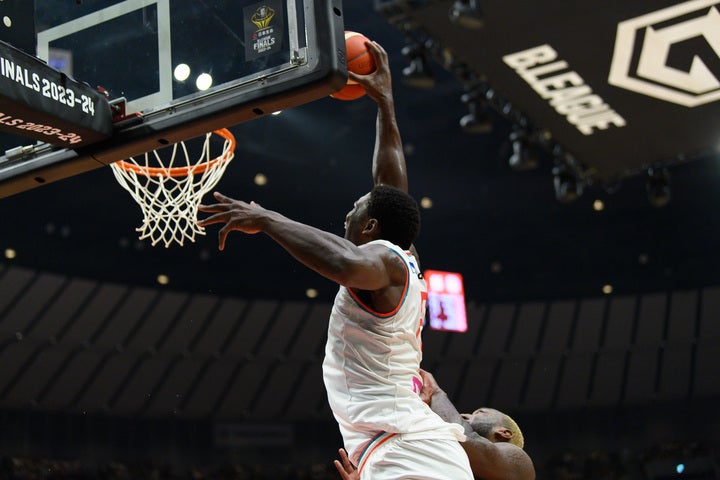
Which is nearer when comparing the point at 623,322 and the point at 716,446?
the point at 716,446

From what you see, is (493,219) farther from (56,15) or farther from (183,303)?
(56,15)

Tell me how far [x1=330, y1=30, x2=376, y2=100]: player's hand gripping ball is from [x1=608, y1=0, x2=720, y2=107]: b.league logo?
3.64m

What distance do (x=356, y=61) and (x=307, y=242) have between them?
4.63 feet

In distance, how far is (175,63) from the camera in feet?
11.6

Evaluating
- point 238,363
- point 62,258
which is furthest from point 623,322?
point 62,258

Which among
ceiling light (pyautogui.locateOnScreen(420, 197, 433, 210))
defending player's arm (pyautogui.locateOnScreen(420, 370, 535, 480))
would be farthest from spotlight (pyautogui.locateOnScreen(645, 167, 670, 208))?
defending player's arm (pyautogui.locateOnScreen(420, 370, 535, 480))

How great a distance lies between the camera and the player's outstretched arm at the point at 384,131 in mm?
3855

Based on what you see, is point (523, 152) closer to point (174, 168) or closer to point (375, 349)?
point (174, 168)

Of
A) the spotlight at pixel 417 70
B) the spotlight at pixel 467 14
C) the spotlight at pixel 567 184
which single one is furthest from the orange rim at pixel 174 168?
the spotlight at pixel 567 184

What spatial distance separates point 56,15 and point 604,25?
4562mm

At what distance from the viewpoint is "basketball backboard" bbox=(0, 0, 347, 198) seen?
10.6ft

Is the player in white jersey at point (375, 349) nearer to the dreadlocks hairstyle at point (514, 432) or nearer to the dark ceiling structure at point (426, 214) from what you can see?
the dreadlocks hairstyle at point (514, 432)

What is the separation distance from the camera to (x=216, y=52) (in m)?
3.43

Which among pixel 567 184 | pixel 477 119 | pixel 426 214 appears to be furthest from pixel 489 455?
pixel 426 214
